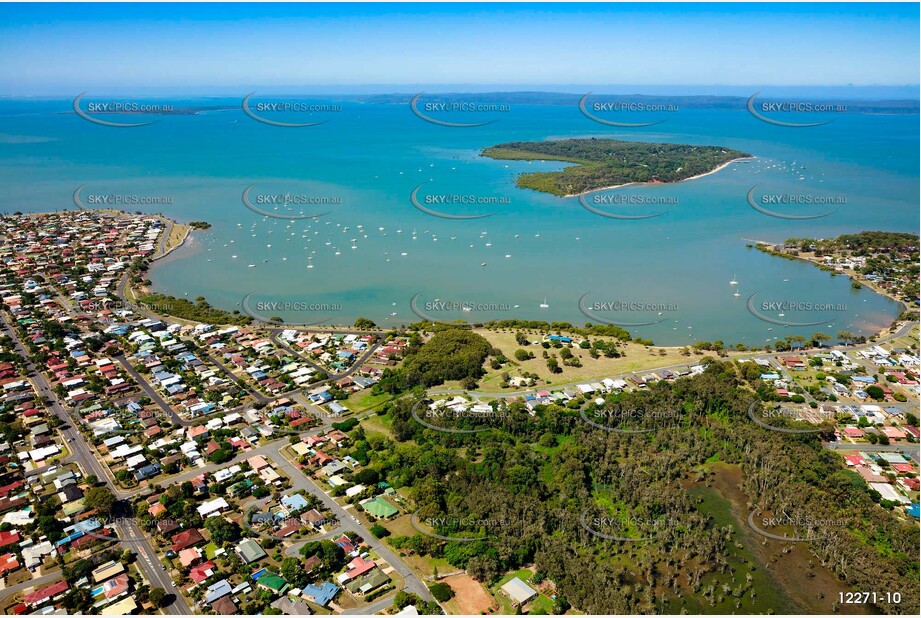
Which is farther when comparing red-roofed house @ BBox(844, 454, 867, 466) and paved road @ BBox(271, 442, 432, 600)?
red-roofed house @ BBox(844, 454, 867, 466)

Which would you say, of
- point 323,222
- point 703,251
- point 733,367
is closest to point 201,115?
point 323,222

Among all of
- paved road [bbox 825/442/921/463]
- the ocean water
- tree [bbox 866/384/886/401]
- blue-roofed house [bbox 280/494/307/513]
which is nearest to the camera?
blue-roofed house [bbox 280/494/307/513]

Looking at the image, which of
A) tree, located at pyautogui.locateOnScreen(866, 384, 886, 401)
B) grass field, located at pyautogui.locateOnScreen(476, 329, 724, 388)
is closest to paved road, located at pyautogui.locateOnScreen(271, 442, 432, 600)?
grass field, located at pyautogui.locateOnScreen(476, 329, 724, 388)

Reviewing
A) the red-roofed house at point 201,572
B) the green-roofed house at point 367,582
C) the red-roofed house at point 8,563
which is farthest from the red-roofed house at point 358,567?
the red-roofed house at point 8,563

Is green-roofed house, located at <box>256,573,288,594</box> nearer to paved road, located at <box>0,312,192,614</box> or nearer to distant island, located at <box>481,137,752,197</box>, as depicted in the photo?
paved road, located at <box>0,312,192,614</box>

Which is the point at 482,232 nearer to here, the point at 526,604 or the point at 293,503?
the point at 293,503

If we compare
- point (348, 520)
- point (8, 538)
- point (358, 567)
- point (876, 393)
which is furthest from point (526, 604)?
point (876, 393)

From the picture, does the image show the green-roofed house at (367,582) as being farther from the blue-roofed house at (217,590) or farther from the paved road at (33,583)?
the paved road at (33,583)

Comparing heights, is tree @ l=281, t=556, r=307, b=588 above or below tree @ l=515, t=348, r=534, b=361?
below
